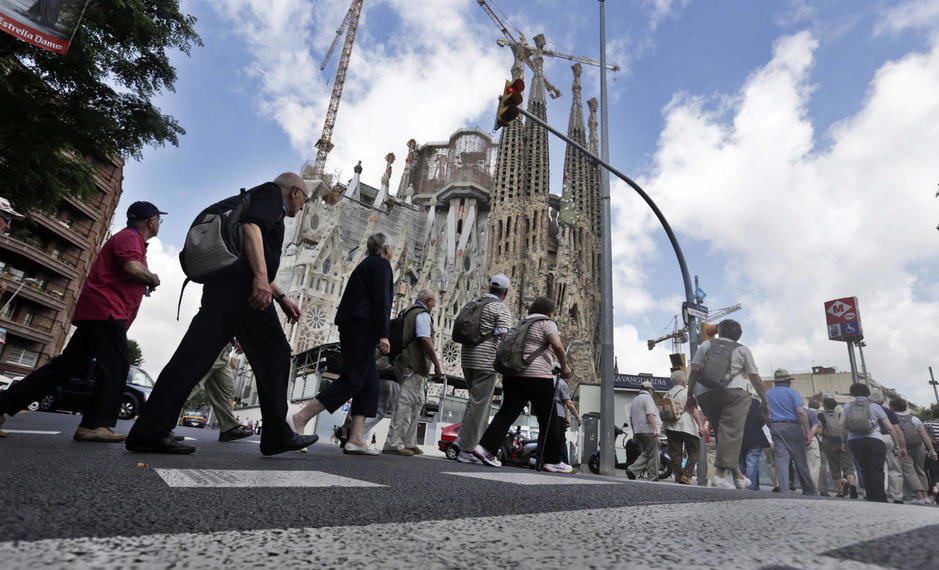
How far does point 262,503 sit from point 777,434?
6.94 meters

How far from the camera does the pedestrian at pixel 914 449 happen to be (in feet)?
24.7

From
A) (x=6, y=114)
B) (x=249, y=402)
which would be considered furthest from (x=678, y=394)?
(x=249, y=402)

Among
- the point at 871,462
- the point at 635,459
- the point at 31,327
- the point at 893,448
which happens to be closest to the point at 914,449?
the point at 893,448

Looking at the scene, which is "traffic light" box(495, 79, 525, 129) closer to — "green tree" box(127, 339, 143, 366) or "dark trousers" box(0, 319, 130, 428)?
"dark trousers" box(0, 319, 130, 428)

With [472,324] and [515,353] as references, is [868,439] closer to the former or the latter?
[515,353]

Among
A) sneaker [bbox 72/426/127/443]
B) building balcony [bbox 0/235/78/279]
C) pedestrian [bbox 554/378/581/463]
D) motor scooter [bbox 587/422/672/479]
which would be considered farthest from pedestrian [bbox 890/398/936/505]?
building balcony [bbox 0/235/78/279]

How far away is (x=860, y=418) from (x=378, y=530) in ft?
24.4

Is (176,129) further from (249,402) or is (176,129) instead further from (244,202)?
(249,402)

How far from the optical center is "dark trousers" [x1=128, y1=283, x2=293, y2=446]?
9.33 ft

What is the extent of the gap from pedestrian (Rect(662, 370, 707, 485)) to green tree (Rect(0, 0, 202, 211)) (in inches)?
354

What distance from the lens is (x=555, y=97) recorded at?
7325 cm

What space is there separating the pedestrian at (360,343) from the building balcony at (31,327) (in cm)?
3289

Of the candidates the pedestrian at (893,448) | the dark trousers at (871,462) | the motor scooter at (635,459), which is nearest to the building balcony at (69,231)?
the motor scooter at (635,459)

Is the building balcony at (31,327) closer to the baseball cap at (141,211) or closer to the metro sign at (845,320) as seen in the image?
the baseball cap at (141,211)
